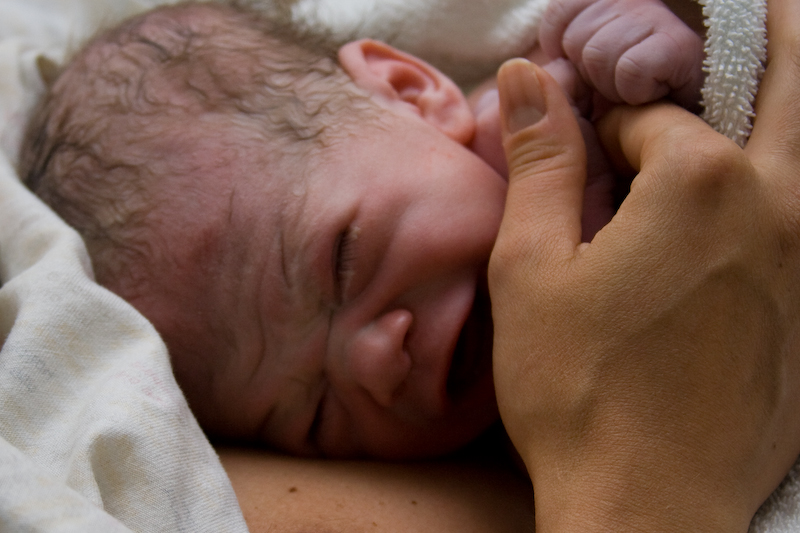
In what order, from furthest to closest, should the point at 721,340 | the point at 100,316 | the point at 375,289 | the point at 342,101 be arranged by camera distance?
the point at 342,101 → the point at 375,289 → the point at 100,316 → the point at 721,340

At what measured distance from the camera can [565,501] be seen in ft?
2.57

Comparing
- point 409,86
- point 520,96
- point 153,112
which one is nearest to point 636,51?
point 520,96

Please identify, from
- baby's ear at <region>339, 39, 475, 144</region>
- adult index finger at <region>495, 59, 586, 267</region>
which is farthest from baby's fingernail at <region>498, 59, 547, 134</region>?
baby's ear at <region>339, 39, 475, 144</region>

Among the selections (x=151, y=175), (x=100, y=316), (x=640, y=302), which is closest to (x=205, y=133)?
(x=151, y=175)

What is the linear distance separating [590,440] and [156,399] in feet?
1.76

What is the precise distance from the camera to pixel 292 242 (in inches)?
40.9

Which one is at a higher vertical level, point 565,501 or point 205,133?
point 205,133

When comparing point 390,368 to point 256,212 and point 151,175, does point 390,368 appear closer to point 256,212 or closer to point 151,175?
point 256,212

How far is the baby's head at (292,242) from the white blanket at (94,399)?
124 millimetres

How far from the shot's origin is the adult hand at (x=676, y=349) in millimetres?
754

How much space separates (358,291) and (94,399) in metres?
0.40

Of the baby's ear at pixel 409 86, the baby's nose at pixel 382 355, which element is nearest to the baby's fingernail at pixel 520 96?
the baby's ear at pixel 409 86

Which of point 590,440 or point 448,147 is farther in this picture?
point 448,147

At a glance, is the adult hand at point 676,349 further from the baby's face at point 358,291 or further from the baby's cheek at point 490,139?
the baby's cheek at point 490,139
